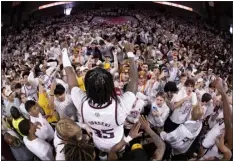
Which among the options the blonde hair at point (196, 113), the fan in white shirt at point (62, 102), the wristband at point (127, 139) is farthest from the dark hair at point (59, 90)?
the blonde hair at point (196, 113)

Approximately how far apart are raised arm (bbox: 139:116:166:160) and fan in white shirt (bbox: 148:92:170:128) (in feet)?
0.11

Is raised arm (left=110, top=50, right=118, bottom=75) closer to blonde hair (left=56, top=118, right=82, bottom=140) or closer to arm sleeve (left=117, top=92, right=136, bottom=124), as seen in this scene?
arm sleeve (left=117, top=92, right=136, bottom=124)

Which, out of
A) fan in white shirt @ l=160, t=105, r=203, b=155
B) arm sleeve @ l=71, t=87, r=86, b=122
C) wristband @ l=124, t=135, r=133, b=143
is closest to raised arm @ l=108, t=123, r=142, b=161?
wristband @ l=124, t=135, r=133, b=143

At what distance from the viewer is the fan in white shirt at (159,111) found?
1486mm

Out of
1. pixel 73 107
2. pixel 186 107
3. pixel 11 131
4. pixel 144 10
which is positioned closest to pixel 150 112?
pixel 186 107

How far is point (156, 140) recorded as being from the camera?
4.95 feet

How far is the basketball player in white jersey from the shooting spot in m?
1.14

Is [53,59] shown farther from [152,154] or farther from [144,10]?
[152,154]

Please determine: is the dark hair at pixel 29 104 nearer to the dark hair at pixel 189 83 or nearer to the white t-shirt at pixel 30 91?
the white t-shirt at pixel 30 91

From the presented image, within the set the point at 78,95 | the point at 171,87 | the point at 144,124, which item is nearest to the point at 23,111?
the point at 78,95

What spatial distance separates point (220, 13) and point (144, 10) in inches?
13.1

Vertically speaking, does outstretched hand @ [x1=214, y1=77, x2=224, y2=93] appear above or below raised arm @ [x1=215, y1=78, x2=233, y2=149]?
above

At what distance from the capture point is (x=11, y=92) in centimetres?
157

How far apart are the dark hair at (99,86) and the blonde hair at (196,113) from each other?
0.45m
